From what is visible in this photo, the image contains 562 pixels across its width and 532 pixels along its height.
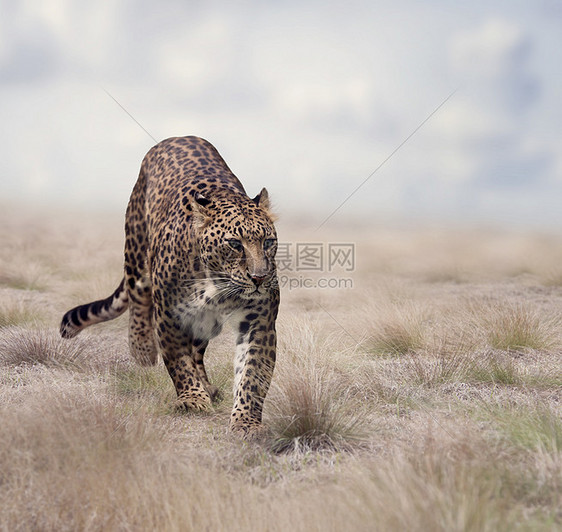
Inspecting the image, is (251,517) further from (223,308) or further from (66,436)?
(223,308)

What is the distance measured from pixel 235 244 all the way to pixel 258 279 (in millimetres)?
308

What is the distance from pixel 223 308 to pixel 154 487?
6.28 ft

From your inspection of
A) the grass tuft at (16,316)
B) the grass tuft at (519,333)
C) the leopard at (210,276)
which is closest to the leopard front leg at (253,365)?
the leopard at (210,276)

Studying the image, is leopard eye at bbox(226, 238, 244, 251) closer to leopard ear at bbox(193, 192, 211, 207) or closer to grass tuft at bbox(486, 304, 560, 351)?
leopard ear at bbox(193, 192, 211, 207)

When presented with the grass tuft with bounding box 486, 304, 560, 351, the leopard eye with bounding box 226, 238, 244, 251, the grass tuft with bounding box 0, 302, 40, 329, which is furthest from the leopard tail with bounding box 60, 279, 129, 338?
the grass tuft with bounding box 486, 304, 560, 351

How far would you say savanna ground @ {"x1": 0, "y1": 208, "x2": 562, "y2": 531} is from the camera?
287 centimetres

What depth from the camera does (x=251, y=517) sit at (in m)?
2.93

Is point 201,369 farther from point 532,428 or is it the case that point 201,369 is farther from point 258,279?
point 532,428

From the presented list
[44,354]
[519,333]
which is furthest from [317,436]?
[519,333]

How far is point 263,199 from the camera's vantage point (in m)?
5.23

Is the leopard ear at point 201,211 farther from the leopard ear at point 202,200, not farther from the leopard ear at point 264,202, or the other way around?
the leopard ear at point 264,202

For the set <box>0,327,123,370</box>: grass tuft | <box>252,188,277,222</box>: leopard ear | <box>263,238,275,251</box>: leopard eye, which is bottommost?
<box>0,327,123,370</box>: grass tuft

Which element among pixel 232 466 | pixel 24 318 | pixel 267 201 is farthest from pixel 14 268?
pixel 232 466

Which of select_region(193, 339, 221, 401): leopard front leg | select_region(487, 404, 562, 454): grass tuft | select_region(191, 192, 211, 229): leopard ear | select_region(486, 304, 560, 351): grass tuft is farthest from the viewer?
select_region(486, 304, 560, 351): grass tuft
